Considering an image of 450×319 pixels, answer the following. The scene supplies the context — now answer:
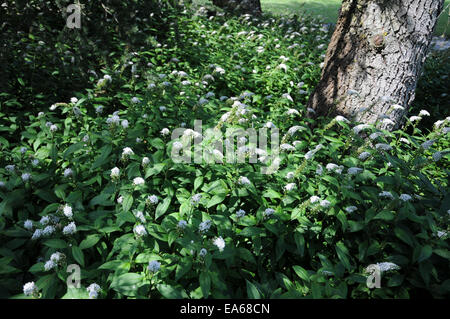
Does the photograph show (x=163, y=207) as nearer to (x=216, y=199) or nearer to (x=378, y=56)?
(x=216, y=199)

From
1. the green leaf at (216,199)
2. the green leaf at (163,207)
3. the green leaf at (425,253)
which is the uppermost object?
the green leaf at (425,253)

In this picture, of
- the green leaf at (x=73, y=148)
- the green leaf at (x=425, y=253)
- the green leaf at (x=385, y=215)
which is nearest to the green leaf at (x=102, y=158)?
the green leaf at (x=73, y=148)

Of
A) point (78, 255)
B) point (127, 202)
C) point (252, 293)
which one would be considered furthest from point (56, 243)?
point (252, 293)

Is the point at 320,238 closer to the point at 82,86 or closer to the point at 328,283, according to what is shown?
the point at 328,283

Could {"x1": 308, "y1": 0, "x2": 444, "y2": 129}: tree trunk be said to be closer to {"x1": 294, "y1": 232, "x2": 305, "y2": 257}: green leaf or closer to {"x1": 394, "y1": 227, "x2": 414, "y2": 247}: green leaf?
{"x1": 394, "y1": 227, "x2": 414, "y2": 247}: green leaf

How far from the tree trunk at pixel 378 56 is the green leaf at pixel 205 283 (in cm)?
236

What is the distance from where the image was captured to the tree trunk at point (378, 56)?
282 cm

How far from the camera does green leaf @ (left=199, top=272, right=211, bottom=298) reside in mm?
1501

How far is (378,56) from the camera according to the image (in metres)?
2.95

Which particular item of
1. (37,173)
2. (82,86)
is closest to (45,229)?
(37,173)

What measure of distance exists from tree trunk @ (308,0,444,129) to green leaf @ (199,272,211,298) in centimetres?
236

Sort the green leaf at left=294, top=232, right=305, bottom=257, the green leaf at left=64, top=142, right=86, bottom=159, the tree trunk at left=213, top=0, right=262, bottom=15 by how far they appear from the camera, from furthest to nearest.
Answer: the tree trunk at left=213, top=0, right=262, bottom=15 → the green leaf at left=64, top=142, right=86, bottom=159 → the green leaf at left=294, top=232, right=305, bottom=257

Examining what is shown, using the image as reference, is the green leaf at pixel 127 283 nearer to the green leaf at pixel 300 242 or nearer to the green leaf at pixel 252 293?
the green leaf at pixel 252 293

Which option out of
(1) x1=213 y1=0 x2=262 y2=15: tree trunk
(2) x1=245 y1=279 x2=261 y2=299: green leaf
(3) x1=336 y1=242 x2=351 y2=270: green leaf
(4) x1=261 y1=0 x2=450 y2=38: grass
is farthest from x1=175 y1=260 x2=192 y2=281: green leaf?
(4) x1=261 y1=0 x2=450 y2=38: grass
